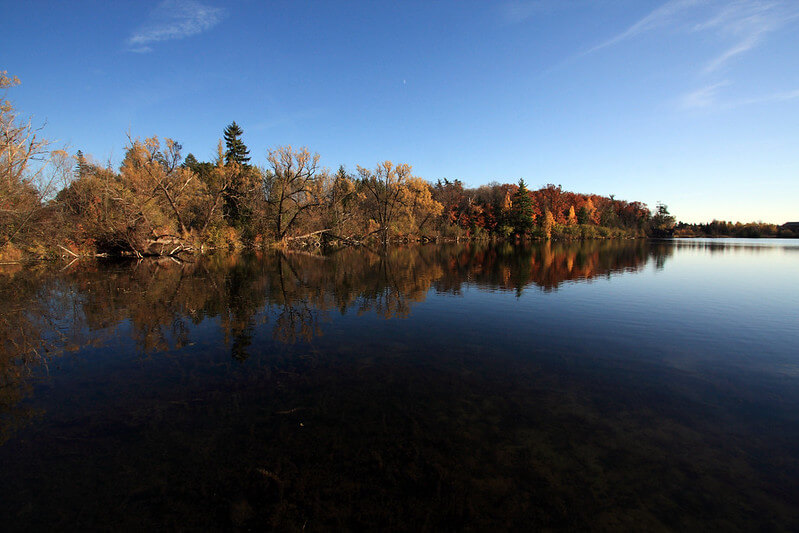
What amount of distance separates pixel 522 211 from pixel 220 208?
62.9m

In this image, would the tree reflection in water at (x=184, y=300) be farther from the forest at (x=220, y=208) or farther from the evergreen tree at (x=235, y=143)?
the evergreen tree at (x=235, y=143)

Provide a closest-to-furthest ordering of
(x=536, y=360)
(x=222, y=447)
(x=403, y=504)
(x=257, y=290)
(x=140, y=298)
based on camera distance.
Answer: (x=403, y=504) < (x=222, y=447) < (x=536, y=360) < (x=140, y=298) < (x=257, y=290)

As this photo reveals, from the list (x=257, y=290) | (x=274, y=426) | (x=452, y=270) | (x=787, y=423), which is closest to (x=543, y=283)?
(x=452, y=270)

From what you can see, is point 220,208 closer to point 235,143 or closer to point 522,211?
point 235,143

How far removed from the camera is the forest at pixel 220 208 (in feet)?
86.2

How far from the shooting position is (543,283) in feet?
60.1

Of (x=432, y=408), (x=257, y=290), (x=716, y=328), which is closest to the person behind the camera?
(x=432, y=408)

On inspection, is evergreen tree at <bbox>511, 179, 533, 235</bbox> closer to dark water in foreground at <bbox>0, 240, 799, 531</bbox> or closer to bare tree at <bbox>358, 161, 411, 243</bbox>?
bare tree at <bbox>358, 161, 411, 243</bbox>

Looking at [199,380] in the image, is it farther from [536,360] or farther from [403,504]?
[536,360]

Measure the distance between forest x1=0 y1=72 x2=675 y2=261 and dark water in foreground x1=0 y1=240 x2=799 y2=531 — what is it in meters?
21.5

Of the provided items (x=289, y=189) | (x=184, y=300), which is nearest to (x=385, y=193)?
(x=289, y=189)

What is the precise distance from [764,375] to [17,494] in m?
12.5

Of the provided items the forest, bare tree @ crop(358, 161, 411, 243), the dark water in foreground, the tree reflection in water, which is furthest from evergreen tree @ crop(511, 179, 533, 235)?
the dark water in foreground

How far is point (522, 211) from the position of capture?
7912 cm
